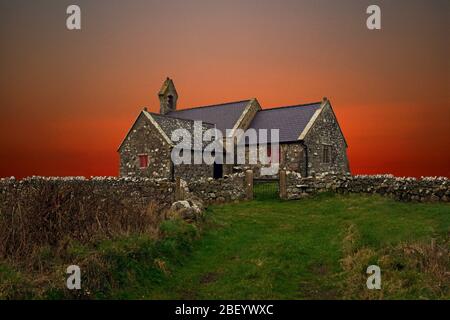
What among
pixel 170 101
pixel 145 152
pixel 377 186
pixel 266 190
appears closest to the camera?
pixel 377 186

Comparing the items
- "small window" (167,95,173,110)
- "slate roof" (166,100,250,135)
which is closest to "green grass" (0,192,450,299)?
"slate roof" (166,100,250,135)

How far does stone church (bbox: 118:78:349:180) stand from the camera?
35938 mm

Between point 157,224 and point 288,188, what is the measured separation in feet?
43.2

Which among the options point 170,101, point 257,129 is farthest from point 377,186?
point 170,101

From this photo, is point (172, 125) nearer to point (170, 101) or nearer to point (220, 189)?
point (220, 189)

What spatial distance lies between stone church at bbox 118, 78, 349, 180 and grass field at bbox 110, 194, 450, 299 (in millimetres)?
16009

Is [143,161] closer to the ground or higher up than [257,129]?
closer to the ground

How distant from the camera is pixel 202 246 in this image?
14.5 metres

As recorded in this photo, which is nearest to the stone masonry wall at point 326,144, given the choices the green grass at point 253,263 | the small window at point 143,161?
the small window at point 143,161

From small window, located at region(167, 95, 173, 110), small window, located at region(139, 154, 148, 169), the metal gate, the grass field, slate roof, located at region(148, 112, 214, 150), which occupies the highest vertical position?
small window, located at region(167, 95, 173, 110)

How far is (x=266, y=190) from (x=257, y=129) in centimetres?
1415

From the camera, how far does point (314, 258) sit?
13.4 m

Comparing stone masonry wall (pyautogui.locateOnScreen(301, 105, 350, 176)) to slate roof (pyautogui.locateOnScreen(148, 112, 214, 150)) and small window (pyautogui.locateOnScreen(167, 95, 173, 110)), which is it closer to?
slate roof (pyautogui.locateOnScreen(148, 112, 214, 150))

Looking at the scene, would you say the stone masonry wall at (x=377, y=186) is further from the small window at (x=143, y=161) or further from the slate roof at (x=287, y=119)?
the small window at (x=143, y=161)
